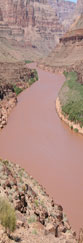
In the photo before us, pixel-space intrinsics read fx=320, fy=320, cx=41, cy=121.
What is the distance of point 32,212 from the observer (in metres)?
12.1

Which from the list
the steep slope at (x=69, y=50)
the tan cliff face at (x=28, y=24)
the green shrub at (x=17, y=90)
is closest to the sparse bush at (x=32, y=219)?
the green shrub at (x=17, y=90)

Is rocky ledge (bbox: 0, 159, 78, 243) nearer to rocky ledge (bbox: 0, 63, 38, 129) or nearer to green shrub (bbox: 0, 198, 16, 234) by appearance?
green shrub (bbox: 0, 198, 16, 234)

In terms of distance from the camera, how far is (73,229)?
12492mm

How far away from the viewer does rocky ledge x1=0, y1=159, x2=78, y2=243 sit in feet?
29.9

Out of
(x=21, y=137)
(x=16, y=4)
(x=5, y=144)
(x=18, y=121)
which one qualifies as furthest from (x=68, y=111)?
(x=16, y=4)

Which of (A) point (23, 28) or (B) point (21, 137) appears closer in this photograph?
(B) point (21, 137)

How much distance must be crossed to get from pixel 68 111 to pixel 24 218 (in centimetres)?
1956

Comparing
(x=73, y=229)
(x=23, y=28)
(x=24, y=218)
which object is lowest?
(x=73, y=229)

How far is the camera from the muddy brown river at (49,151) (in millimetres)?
15219

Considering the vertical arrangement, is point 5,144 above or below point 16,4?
below

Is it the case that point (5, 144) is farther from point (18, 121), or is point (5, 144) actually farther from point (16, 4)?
point (16, 4)

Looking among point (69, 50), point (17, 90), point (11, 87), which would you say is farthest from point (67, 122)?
point (69, 50)

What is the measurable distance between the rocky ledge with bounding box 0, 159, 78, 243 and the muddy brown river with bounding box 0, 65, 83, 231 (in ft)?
2.86

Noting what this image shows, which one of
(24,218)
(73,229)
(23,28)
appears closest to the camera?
(24,218)
